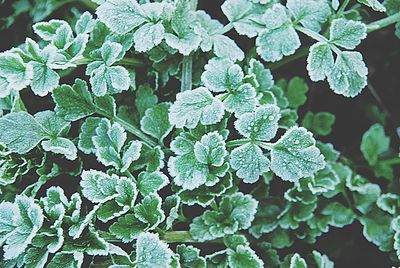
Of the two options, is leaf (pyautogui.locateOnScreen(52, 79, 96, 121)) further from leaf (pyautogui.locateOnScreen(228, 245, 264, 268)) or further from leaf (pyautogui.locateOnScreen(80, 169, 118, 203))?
leaf (pyautogui.locateOnScreen(228, 245, 264, 268))

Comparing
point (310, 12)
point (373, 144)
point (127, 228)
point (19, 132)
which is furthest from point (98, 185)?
point (373, 144)

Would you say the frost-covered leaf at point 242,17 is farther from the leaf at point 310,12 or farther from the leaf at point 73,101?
the leaf at point 73,101

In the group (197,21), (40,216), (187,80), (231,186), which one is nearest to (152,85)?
(187,80)

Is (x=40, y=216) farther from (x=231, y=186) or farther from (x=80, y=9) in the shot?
(x=80, y=9)

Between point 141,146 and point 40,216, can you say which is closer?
point 40,216

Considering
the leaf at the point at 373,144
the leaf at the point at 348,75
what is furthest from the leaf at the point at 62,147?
the leaf at the point at 373,144

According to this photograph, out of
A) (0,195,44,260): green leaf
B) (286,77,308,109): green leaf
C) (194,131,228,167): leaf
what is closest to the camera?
(0,195,44,260): green leaf

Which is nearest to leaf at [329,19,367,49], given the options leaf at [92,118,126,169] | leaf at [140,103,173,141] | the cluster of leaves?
the cluster of leaves
